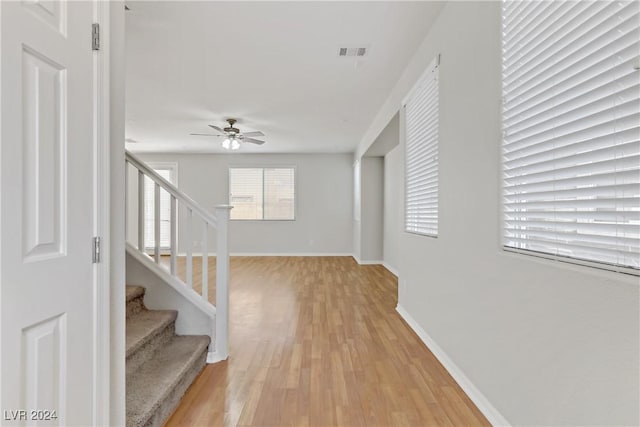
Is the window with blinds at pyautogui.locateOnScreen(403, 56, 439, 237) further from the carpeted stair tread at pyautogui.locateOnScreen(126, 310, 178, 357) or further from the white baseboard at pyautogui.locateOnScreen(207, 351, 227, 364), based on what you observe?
the carpeted stair tread at pyautogui.locateOnScreen(126, 310, 178, 357)

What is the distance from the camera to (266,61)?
3.23 m

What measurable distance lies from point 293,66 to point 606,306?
3143mm

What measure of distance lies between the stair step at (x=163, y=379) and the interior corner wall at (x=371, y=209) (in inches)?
199

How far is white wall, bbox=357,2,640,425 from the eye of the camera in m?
1.06

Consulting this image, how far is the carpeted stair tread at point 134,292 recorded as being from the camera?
87.6 inches

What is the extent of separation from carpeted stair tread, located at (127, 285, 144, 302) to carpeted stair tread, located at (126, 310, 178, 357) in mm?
128

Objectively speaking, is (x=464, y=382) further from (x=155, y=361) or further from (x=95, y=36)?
(x=95, y=36)

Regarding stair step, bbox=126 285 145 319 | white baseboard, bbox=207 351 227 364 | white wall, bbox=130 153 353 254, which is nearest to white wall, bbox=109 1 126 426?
stair step, bbox=126 285 145 319

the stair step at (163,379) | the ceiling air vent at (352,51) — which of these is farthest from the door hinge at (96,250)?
the ceiling air vent at (352,51)

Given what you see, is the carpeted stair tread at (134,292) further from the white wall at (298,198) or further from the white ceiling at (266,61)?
the white wall at (298,198)

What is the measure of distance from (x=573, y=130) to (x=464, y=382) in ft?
5.19

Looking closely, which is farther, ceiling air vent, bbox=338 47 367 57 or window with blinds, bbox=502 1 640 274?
ceiling air vent, bbox=338 47 367 57

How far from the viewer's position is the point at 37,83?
940 mm

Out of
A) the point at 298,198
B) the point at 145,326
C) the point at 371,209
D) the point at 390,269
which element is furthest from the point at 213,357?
the point at 298,198
